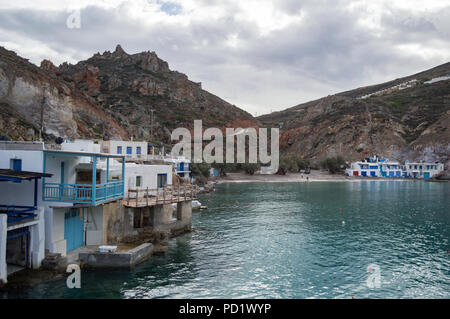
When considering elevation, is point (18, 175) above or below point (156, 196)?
above

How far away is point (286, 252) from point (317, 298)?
8219 millimetres

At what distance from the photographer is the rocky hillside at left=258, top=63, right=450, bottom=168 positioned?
137000 millimetres

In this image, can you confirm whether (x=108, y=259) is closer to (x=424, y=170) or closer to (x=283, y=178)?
(x=283, y=178)

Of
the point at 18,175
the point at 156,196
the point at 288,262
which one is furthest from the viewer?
the point at 156,196

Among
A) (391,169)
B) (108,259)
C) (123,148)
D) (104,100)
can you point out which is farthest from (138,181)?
(391,169)

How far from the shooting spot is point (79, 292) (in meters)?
15.6

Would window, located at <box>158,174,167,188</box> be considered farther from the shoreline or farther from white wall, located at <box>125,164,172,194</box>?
the shoreline

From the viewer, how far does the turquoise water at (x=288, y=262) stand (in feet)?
54.6

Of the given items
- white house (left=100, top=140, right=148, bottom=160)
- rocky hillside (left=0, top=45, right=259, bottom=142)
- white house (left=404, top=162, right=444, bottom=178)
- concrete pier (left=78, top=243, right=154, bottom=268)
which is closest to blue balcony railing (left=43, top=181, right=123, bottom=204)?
concrete pier (left=78, top=243, right=154, bottom=268)

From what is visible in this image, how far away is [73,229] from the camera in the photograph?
1944 centimetres

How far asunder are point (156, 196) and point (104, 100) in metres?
112

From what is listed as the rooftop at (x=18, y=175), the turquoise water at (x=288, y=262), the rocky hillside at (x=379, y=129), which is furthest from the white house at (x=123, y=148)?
the rocky hillside at (x=379, y=129)
